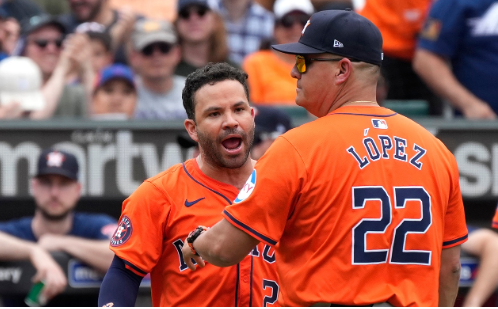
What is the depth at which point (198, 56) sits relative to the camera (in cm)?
699

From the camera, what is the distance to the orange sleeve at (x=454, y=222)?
2943mm

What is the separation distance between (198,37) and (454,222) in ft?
14.2

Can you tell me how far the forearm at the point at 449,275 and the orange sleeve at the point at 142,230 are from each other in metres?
1.13

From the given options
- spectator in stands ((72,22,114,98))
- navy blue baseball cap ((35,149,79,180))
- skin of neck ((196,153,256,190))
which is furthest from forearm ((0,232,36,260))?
skin of neck ((196,153,256,190))

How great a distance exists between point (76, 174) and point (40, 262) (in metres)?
0.66

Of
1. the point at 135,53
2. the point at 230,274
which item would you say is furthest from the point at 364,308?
the point at 135,53

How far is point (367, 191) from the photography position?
8.72 feet

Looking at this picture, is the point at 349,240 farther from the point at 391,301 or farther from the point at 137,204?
the point at 137,204

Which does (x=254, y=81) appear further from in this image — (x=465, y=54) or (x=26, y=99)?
(x=26, y=99)

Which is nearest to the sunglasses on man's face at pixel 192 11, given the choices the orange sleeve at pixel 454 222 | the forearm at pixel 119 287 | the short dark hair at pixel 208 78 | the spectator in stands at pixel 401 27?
A: the spectator in stands at pixel 401 27

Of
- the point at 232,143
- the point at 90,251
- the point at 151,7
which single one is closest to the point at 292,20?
the point at 90,251

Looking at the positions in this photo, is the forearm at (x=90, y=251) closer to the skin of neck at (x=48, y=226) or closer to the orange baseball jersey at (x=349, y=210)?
the skin of neck at (x=48, y=226)

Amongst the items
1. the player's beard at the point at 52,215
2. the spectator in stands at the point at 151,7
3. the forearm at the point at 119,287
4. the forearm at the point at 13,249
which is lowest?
the forearm at the point at 13,249

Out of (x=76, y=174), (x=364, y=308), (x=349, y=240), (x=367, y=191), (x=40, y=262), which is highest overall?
(x=367, y=191)
